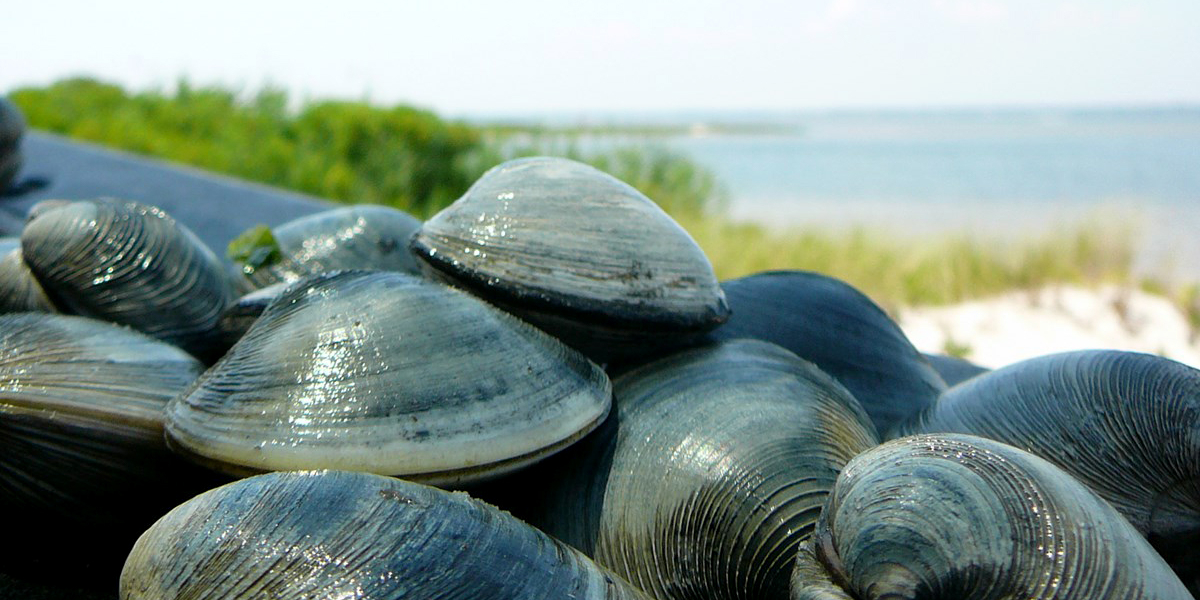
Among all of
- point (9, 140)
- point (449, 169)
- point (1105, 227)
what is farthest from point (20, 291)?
point (1105, 227)

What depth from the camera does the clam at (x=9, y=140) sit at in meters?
3.76

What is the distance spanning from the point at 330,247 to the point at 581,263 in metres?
0.77

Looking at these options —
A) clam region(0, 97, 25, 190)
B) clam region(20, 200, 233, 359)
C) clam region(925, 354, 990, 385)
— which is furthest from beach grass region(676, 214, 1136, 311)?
clam region(20, 200, 233, 359)

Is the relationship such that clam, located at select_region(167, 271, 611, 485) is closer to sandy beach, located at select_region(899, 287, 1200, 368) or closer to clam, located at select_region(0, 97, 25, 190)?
clam, located at select_region(0, 97, 25, 190)

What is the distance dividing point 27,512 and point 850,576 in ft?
3.82

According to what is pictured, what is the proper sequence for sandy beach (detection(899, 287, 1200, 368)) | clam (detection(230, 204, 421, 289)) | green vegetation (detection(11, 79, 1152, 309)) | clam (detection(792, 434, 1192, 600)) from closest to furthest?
clam (detection(792, 434, 1192, 600)) < clam (detection(230, 204, 421, 289)) < sandy beach (detection(899, 287, 1200, 368)) < green vegetation (detection(11, 79, 1152, 309))

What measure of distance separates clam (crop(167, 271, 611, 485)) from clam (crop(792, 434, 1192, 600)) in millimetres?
420

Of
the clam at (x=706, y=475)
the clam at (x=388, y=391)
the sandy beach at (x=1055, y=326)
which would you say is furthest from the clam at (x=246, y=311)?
the sandy beach at (x=1055, y=326)

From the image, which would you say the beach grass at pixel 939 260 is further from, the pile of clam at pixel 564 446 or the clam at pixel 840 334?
the pile of clam at pixel 564 446

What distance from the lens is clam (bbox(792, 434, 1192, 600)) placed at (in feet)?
2.88

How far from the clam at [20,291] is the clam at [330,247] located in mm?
377

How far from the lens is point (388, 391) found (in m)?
1.18

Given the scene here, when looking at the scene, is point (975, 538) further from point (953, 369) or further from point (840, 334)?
point (953, 369)

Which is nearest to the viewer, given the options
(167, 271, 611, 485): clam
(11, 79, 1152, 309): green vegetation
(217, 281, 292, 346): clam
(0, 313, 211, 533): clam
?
(167, 271, 611, 485): clam
